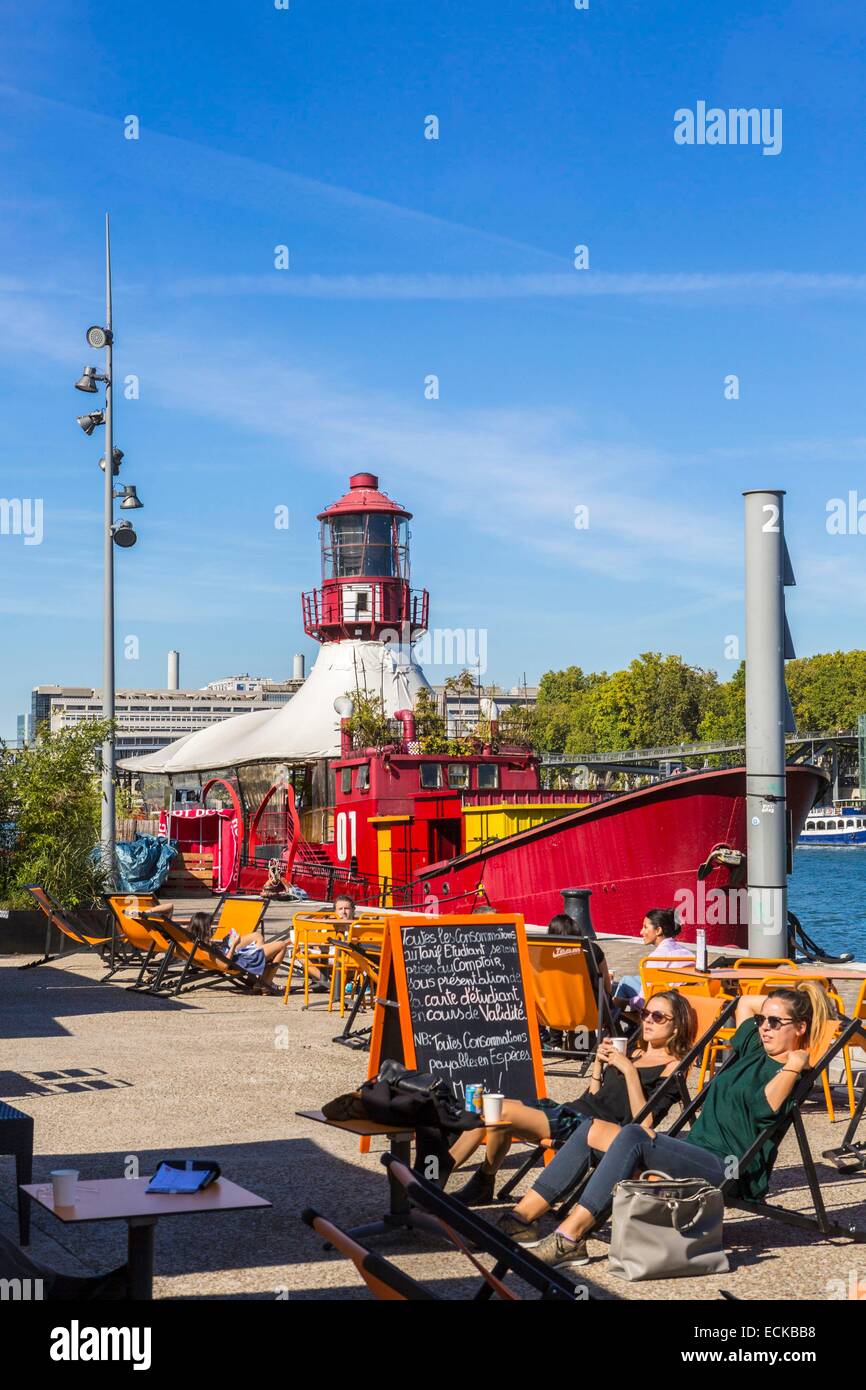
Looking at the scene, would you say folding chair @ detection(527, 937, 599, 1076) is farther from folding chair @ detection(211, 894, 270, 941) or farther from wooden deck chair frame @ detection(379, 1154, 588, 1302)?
folding chair @ detection(211, 894, 270, 941)

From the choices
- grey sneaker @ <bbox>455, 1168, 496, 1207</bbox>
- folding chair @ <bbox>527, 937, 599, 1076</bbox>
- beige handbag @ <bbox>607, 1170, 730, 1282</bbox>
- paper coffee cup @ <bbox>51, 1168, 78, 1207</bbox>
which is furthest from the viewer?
folding chair @ <bbox>527, 937, 599, 1076</bbox>

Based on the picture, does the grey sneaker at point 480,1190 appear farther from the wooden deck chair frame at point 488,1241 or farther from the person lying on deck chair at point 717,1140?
the wooden deck chair frame at point 488,1241

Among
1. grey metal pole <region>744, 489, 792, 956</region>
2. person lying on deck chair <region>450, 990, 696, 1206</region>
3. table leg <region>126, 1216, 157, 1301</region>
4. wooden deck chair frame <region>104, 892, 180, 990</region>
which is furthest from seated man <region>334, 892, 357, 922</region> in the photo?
table leg <region>126, 1216, 157, 1301</region>

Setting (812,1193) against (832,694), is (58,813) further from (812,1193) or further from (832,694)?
(832,694)

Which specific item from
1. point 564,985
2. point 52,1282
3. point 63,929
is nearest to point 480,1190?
point 52,1282

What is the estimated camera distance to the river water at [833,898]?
4169 cm

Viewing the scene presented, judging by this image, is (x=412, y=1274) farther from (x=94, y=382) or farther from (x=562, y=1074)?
(x=94, y=382)

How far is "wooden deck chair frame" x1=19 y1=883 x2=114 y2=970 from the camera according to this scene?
1591 cm

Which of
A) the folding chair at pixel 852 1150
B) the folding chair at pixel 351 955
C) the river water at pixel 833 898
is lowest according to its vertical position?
the river water at pixel 833 898

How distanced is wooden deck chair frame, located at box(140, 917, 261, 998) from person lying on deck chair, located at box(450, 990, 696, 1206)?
23.6 feet

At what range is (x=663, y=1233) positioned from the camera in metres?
5.64

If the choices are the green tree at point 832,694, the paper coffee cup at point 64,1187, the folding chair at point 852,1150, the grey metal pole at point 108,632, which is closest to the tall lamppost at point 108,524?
the grey metal pole at point 108,632

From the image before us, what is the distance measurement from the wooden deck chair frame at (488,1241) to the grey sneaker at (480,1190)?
2.01 metres

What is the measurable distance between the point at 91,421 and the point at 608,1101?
1638 centimetres
